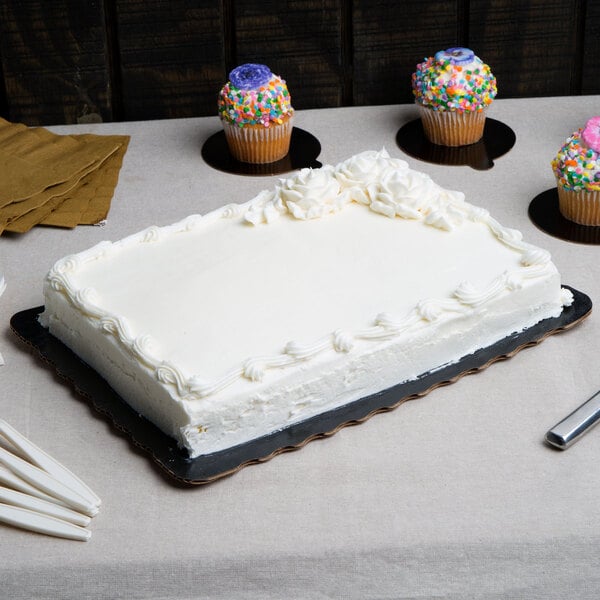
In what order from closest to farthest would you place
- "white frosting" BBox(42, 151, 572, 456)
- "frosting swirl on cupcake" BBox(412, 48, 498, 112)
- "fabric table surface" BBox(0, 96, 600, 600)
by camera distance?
"fabric table surface" BBox(0, 96, 600, 600)
"white frosting" BBox(42, 151, 572, 456)
"frosting swirl on cupcake" BBox(412, 48, 498, 112)

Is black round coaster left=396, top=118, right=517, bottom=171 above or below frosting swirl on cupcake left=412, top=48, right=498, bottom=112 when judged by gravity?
below

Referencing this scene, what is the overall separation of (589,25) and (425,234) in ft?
3.02

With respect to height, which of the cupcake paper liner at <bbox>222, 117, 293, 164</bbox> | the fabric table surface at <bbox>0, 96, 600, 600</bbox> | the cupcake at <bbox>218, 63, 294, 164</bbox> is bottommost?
the fabric table surface at <bbox>0, 96, 600, 600</bbox>

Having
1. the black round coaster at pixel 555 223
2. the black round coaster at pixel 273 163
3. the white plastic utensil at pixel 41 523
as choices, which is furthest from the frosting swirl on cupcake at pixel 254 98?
the white plastic utensil at pixel 41 523

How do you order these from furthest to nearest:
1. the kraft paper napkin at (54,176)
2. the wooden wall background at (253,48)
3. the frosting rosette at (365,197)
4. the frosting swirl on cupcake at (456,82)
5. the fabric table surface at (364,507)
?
the wooden wall background at (253,48)
the frosting swirl on cupcake at (456,82)
the kraft paper napkin at (54,176)
the frosting rosette at (365,197)
the fabric table surface at (364,507)

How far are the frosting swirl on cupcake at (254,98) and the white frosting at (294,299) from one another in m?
0.30

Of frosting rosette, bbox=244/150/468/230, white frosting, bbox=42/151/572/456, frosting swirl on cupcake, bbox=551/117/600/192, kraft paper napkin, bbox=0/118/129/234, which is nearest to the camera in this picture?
white frosting, bbox=42/151/572/456

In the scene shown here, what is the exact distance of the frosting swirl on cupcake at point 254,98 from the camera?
6.51 ft

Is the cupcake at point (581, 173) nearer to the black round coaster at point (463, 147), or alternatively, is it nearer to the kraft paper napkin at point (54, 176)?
the black round coaster at point (463, 147)

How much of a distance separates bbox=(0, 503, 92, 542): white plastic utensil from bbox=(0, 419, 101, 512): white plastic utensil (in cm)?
4

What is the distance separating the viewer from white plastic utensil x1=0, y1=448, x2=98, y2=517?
1.32 metres

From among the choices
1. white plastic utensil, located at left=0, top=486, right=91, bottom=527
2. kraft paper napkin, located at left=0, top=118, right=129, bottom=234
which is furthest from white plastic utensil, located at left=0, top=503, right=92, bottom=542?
kraft paper napkin, located at left=0, top=118, right=129, bottom=234

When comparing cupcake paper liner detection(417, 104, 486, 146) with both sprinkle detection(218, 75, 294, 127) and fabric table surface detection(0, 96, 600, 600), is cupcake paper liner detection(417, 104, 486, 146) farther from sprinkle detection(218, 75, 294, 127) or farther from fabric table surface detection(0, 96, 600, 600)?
fabric table surface detection(0, 96, 600, 600)

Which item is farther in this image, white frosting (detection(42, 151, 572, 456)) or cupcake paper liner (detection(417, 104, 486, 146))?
cupcake paper liner (detection(417, 104, 486, 146))
